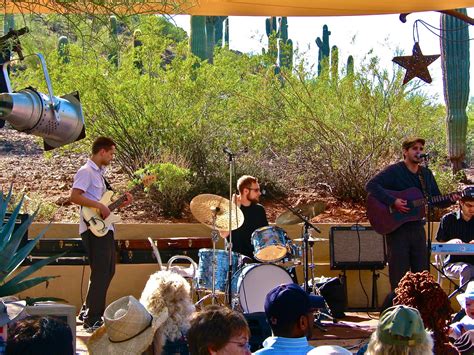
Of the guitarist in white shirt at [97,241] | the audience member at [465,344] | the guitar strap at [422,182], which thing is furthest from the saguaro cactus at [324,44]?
the audience member at [465,344]

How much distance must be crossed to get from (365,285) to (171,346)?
6.17 meters

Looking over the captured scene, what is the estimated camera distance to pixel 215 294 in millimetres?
9539

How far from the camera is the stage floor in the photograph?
857 cm

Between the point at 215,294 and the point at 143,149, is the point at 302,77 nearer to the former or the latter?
the point at 143,149

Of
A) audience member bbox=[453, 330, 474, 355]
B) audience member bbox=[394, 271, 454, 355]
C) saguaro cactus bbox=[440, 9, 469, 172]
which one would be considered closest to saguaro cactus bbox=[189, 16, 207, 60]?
saguaro cactus bbox=[440, 9, 469, 172]

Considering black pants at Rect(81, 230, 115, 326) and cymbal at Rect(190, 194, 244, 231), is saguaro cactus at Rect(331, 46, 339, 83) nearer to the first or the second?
cymbal at Rect(190, 194, 244, 231)

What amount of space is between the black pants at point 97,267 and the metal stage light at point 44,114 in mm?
2257

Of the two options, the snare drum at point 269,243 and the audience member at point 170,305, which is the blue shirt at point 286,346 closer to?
the audience member at point 170,305

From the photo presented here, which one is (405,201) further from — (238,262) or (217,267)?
(217,267)

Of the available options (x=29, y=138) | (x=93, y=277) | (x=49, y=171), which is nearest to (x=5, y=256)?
(x=93, y=277)

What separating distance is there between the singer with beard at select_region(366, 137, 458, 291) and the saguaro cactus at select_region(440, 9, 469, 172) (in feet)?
21.3

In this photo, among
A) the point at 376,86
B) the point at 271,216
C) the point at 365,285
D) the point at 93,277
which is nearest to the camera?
the point at 93,277

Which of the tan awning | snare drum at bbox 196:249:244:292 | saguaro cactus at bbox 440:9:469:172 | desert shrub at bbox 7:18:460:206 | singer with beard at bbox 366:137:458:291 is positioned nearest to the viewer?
singer with beard at bbox 366:137:458:291

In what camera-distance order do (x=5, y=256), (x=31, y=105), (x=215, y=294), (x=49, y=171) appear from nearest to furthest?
(x=5, y=256) < (x=31, y=105) < (x=215, y=294) < (x=49, y=171)
